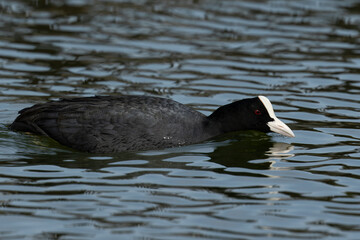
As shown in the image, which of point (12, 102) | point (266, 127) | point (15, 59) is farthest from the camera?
point (15, 59)

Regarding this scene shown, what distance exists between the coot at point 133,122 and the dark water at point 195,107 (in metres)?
0.17

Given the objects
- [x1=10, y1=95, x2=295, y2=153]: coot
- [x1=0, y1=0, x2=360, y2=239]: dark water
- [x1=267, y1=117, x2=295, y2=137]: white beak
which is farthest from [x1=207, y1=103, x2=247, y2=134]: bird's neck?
[x1=267, y1=117, x2=295, y2=137]: white beak

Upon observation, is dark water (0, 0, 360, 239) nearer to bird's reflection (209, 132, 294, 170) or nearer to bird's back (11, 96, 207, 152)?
bird's reflection (209, 132, 294, 170)

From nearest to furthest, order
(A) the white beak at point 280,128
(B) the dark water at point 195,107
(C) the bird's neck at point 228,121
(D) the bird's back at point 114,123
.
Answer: (B) the dark water at point 195,107 < (D) the bird's back at point 114,123 < (A) the white beak at point 280,128 < (C) the bird's neck at point 228,121

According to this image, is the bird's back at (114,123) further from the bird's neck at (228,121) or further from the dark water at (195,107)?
the bird's neck at (228,121)

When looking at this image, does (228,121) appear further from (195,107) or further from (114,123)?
(195,107)

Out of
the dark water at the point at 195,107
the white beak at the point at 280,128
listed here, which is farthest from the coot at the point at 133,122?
the dark water at the point at 195,107

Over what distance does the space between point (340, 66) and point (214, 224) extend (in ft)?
25.7

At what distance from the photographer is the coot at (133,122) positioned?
9.82m

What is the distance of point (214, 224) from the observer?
7.32 metres

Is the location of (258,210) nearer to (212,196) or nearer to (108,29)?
(212,196)

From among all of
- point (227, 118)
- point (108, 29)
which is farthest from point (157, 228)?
point (108, 29)

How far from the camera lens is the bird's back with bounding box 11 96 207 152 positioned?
32.2 ft

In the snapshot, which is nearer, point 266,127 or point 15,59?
point 266,127
